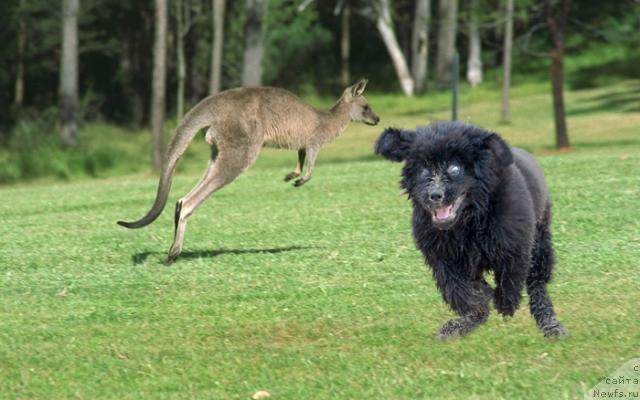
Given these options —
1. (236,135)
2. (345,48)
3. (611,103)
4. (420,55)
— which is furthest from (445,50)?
(236,135)

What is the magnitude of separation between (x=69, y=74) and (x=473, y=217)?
34.9m

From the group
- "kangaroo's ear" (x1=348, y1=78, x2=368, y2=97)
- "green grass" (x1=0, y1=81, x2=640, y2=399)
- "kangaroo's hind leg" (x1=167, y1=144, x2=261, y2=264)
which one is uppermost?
"kangaroo's ear" (x1=348, y1=78, x2=368, y2=97)

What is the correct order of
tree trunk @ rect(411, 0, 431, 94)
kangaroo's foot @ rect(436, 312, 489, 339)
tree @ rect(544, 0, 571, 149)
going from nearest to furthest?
kangaroo's foot @ rect(436, 312, 489, 339) < tree @ rect(544, 0, 571, 149) < tree trunk @ rect(411, 0, 431, 94)

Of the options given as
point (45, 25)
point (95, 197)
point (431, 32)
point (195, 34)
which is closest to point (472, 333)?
point (95, 197)

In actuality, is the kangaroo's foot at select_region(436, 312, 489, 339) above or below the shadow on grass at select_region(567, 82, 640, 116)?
below

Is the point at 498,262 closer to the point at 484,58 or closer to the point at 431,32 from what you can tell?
the point at 484,58

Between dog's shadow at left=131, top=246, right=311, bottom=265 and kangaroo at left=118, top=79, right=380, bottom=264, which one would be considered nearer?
kangaroo at left=118, top=79, right=380, bottom=264

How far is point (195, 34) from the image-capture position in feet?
183

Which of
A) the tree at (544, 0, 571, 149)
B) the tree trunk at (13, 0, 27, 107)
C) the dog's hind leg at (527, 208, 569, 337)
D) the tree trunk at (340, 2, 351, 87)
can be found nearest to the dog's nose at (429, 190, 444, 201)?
the dog's hind leg at (527, 208, 569, 337)

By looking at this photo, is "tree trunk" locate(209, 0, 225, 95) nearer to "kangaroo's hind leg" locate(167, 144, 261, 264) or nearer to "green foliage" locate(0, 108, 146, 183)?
"green foliage" locate(0, 108, 146, 183)

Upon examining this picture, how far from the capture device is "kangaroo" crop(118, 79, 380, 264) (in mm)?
13023

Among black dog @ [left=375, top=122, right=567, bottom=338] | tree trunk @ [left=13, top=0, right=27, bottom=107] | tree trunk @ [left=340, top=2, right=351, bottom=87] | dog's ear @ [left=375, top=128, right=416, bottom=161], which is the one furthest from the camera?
tree trunk @ [left=340, top=2, right=351, bottom=87]

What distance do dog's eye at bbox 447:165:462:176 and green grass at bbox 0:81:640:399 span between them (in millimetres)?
1272

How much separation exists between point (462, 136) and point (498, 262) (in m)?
0.96
